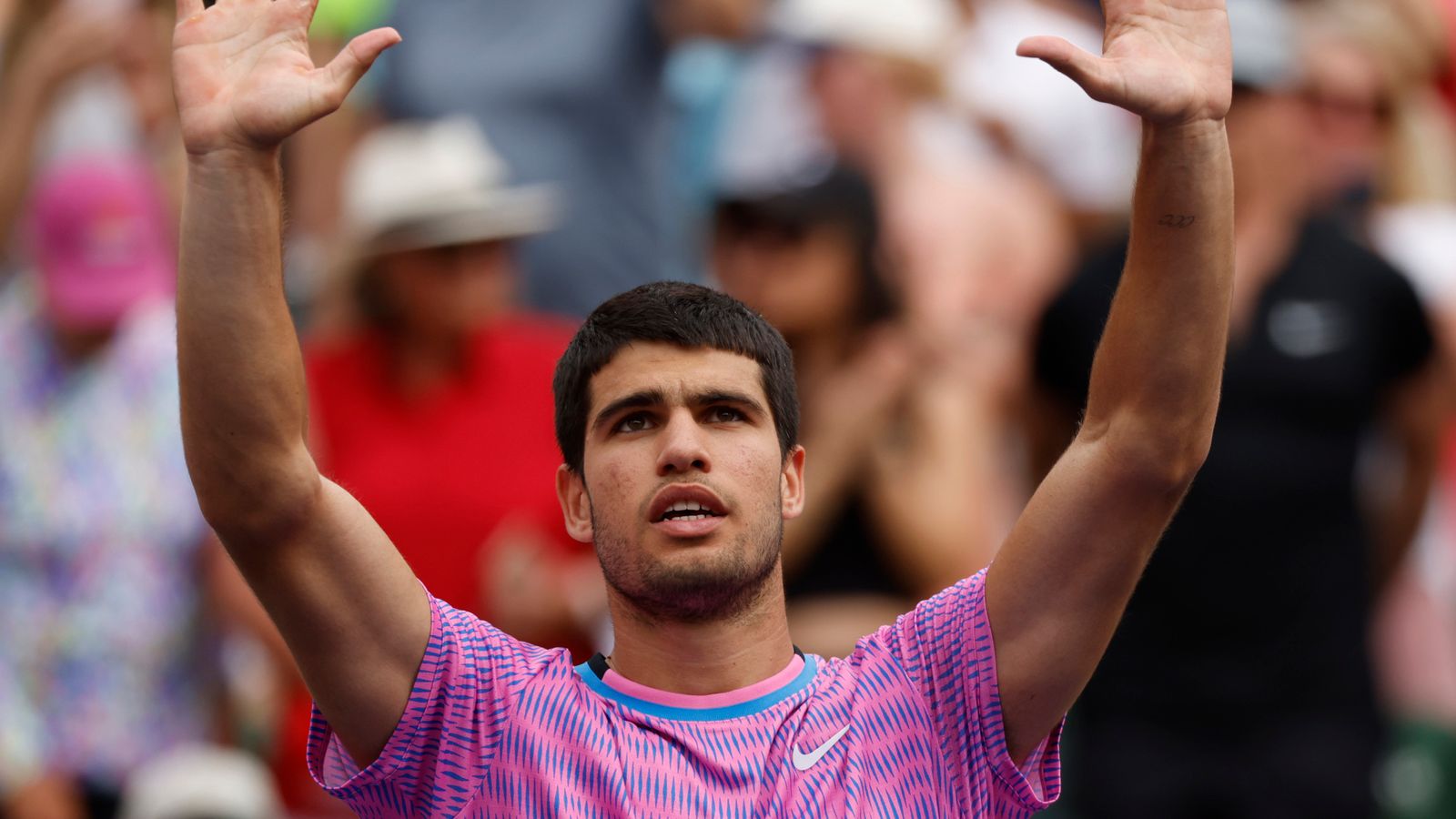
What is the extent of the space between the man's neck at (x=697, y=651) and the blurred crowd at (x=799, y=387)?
2057 millimetres

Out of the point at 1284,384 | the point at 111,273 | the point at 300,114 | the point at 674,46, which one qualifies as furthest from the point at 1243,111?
the point at 300,114

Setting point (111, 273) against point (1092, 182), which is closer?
point (111, 273)

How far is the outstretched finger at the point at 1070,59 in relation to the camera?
3.50 meters

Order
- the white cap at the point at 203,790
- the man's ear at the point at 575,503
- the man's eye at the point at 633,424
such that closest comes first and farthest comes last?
the man's eye at the point at 633,424
the man's ear at the point at 575,503
the white cap at the point at 203,790

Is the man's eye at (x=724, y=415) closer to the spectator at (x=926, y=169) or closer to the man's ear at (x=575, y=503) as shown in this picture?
the man's ear at (x=575, y=503)

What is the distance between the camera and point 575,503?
12.9ft

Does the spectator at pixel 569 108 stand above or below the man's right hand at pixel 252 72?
below

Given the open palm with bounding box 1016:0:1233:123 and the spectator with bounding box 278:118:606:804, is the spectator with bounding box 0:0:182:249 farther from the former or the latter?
the open palm with bounding box 1016:0:1233:123

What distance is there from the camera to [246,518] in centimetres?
352

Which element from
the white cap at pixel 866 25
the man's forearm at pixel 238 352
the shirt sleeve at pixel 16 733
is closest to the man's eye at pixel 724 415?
the man's forearm at pixel 238 352

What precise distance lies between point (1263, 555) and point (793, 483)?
2.81 metres

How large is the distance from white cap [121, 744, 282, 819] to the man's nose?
2.76 meters

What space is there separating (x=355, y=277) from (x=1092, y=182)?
253cm

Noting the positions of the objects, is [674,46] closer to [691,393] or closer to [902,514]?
[902,514]
